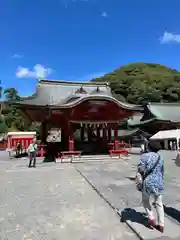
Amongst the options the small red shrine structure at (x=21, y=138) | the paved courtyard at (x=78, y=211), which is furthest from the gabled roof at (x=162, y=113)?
the paved courtyard at (x=78, y=211)

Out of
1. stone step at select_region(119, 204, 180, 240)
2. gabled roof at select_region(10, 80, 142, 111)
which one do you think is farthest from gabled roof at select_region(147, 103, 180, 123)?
stone step at select_region(119, 204, 180, 240)

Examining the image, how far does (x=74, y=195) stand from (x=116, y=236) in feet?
9.66

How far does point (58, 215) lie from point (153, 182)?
225 centimetres

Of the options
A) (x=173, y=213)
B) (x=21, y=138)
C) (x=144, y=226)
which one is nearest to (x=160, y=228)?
(x=144, y=226)

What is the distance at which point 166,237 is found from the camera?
12.1 feet

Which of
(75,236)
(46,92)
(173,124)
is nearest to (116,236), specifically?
(75,236)

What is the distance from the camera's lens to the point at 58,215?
4.96m

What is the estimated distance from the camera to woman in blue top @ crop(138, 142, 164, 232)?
153 inches

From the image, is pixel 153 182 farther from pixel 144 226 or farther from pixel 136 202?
pixel 136 202

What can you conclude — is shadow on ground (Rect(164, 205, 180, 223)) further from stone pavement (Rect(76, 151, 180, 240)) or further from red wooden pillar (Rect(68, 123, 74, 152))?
red wooden pillar (Rect(68, 123, 74, 152))

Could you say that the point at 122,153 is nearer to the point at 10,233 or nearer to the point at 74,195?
the point at 74,195

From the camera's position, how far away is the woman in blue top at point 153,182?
12.7ft

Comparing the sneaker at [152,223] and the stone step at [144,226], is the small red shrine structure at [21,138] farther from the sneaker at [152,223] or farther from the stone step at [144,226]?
the sneaker at [152,223]

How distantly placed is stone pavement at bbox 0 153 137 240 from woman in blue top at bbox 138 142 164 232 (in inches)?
20.4
